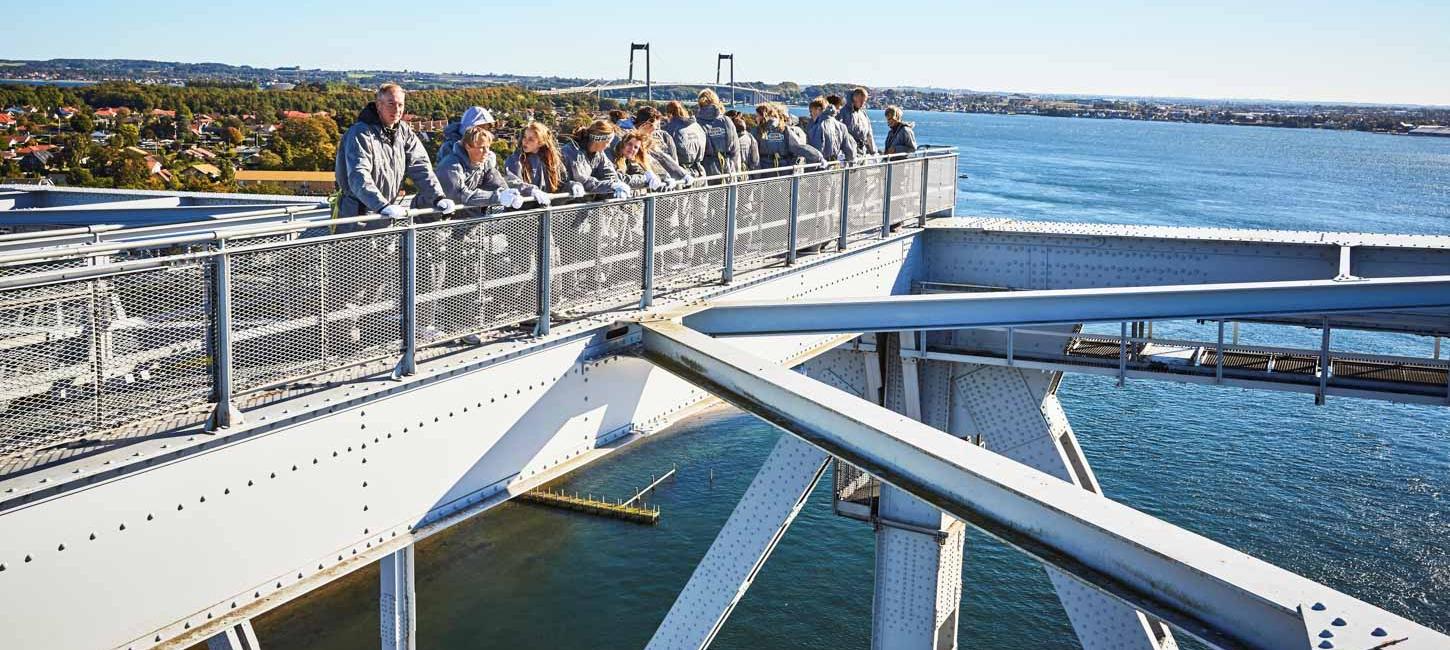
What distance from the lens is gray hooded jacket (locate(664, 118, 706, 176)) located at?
12727 mm

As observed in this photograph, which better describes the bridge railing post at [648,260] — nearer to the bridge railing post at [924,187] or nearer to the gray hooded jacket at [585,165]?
the gray hooded jacket at [585,165]

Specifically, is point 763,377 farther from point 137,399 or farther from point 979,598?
point 979,598

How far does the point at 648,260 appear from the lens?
975 cm

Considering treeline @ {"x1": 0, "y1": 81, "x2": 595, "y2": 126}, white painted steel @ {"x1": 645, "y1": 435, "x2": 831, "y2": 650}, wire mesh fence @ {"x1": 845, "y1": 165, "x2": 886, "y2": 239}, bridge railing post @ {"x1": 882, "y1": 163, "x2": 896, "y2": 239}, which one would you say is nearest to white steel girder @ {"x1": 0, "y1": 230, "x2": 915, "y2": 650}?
white painted steel @ {"x1": 645, "y1": 435, "x2": 831, "y2": 650}

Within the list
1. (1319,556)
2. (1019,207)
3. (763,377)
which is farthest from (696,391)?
(1019,207)

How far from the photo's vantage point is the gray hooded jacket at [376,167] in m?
7.64

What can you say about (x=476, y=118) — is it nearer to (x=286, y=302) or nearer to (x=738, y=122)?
(x=286, y=302)

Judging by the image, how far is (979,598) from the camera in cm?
2689

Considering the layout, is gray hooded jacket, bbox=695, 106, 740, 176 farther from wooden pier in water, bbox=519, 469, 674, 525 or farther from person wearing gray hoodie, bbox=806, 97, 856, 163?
wooden pier in water, bbox=519, 469, 674, 525

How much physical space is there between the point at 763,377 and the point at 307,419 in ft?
8.70

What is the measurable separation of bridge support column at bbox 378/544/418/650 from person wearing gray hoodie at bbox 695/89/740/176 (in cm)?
582

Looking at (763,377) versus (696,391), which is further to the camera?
(696,391)

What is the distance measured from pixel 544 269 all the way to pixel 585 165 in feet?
5.01

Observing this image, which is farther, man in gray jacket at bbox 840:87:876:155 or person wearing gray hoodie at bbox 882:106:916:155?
man in gray jacket at bbox 840:87:876:155
